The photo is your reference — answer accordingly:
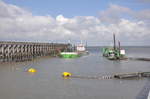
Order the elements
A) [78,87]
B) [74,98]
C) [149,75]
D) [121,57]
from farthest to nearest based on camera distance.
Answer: [121,57] < [149,75] < [78,87] < [74,98]

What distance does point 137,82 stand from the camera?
30.4 metres

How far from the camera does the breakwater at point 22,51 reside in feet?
194

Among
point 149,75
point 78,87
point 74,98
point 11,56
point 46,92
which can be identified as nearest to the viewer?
point 74,98

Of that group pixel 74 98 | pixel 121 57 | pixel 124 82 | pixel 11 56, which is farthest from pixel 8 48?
pixel 74 98

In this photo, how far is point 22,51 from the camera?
228ft

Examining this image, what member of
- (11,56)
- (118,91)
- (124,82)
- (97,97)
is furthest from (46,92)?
(11,56)

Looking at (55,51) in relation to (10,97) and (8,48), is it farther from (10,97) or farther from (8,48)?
(10,97)

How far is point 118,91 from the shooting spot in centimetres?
2520

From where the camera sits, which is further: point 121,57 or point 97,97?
point 121,57

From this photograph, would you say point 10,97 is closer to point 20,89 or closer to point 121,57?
point 20,89

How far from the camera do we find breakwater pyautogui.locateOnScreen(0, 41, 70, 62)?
194 feet

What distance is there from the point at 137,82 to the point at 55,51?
72.6 metres

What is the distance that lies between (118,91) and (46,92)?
7.08m

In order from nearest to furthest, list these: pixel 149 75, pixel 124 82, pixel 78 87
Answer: pixel 78 87, pixel 124 82, pixel 149 75
